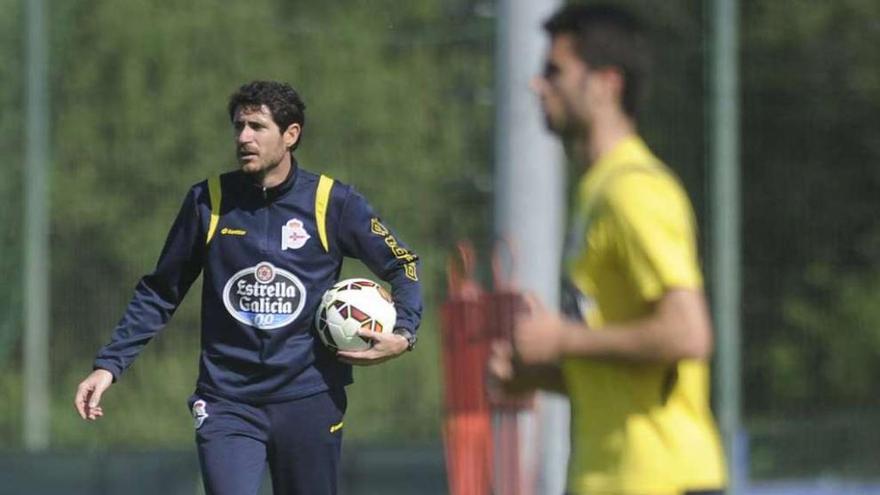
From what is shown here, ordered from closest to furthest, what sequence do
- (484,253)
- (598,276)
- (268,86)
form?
(598,276) → (268,86) → (484,253)

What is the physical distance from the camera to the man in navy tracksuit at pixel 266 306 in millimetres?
6625

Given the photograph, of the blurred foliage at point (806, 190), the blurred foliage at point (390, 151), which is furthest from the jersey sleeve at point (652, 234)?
the blurred foliage at point (806, 190)

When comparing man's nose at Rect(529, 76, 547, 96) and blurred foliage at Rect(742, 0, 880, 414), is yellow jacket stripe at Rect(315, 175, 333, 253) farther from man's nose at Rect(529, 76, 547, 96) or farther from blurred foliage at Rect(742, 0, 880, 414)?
blurred foliage at Rect(742, 0, 880, 414)

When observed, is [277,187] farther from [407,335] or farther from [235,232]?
[407,335]

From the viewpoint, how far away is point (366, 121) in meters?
12.6

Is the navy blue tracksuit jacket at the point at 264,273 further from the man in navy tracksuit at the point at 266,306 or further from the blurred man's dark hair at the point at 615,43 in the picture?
the blurred man's dark hair at the point at 615,43

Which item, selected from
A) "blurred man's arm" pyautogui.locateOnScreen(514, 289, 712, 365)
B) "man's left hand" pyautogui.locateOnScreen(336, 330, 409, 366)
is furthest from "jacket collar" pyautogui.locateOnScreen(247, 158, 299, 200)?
"blurred man's arm" pyautogui.locateOnScreen(514, 289, 712, 365)

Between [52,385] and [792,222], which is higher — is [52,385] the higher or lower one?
the lower one

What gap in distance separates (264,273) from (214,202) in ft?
1.02

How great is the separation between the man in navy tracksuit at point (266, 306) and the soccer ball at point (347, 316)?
0.12 feet

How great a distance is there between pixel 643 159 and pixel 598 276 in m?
0.25

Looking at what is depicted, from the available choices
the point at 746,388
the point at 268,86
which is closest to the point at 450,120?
the point at 746,388

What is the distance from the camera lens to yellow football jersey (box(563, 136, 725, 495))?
3850 mm

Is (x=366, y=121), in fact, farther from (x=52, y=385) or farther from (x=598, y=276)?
(x=598, y=276)
